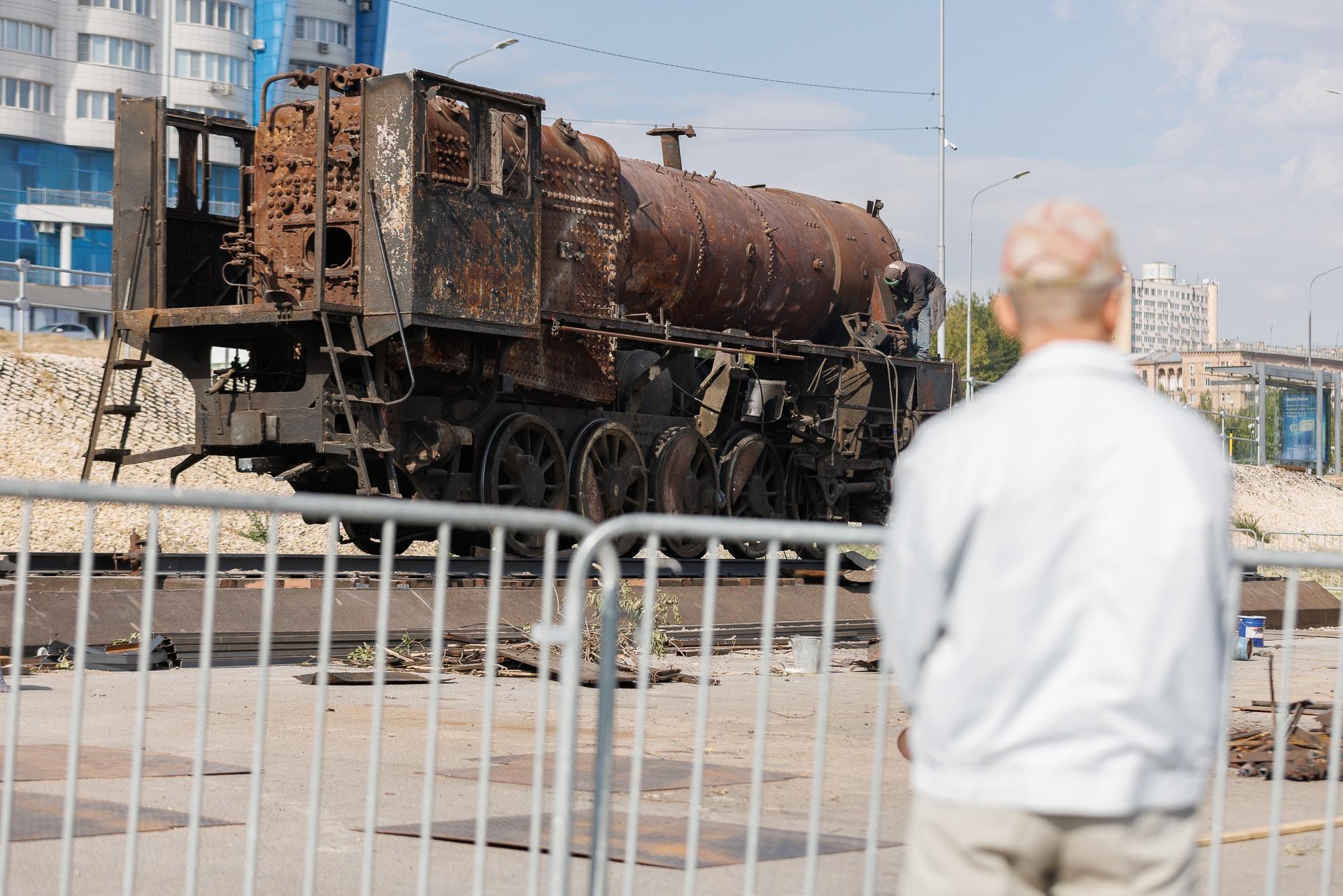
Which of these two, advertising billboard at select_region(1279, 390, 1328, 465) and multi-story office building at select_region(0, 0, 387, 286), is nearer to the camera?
advertising billboard at select_region(1279, 390, 1328, 465)

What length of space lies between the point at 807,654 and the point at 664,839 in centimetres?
603

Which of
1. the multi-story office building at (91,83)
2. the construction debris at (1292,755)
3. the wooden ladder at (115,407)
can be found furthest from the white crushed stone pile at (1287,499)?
the multi-story office building at (91,83)

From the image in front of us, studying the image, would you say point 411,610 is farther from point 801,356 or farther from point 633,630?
point 801,356

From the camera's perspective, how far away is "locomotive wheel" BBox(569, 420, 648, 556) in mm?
14844

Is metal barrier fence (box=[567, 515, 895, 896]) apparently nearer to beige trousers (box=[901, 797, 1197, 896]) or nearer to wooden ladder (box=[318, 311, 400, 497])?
beige trousers (box=[901, 797, 1197, 896])

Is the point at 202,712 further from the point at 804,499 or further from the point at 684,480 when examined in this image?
the point at 804,499

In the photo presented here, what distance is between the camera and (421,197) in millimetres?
12805

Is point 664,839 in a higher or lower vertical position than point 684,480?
lower

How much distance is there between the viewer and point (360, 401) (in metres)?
12.8

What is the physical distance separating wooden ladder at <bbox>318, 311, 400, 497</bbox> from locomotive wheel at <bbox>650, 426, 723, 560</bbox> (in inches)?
132

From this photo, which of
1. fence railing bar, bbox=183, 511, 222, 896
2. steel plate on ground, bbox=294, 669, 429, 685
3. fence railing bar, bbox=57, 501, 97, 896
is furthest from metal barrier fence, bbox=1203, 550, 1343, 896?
steel plate on ground, bbox=294, 669, 429, 685

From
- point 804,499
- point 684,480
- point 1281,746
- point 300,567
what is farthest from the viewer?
point 804,499

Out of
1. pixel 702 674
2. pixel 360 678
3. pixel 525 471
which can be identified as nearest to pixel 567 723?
pixel 702 674

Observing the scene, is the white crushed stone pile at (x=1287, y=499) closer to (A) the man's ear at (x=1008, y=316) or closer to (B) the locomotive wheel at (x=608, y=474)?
(B) the locomotive wheel at (x=608, y=474)
